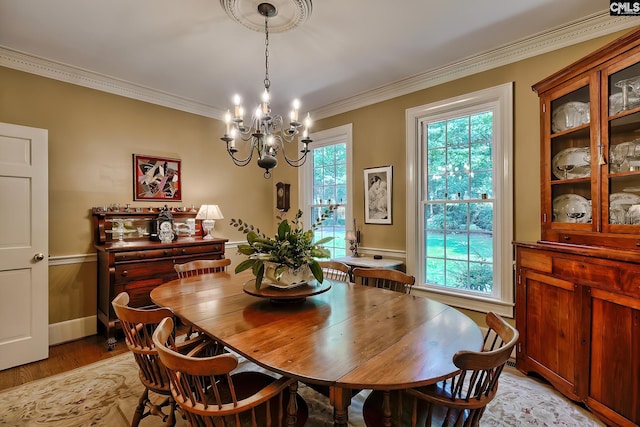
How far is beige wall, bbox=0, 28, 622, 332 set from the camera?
2713 mm

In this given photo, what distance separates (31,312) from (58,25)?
2.53 m

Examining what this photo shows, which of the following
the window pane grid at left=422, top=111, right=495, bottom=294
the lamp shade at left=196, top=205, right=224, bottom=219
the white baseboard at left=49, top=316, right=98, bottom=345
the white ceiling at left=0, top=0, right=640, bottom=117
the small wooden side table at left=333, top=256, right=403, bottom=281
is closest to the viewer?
the white ceiling at left=0, top=0, right=640, bottom=117

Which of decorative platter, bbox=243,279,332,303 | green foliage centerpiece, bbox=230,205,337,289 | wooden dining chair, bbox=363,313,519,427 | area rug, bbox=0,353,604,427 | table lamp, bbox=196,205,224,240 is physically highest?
table lamp, bbox=196,205,224,240

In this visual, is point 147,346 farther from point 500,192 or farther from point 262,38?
point 500,192

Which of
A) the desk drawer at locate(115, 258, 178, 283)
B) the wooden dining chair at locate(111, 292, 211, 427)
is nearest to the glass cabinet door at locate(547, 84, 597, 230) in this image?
the wooden dining chair at locate(111, 292, 211, 427)

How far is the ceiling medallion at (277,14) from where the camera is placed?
7.06 ft

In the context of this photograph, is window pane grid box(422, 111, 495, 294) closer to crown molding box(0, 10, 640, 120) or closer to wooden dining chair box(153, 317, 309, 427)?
crown molding box(0, 10, 640, 120)

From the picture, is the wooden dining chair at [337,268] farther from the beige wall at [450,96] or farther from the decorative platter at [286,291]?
the beige wall at [450,96]

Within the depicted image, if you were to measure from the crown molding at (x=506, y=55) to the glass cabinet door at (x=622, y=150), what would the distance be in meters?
0.77

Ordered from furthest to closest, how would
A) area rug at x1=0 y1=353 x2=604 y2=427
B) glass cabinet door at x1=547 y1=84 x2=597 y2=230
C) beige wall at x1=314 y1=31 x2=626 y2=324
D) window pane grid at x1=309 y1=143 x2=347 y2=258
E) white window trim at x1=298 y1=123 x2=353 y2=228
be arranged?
window pane grid at x1=309 y1=143 x2=347 y2=258 < white window trim at x1=298 y1=123 x2=353 y2=228 < beige wall at x1=314 y1=31 x2=626 y2=324 < glass cabinet door at x1=547 y1=84 x2=597 y2=230 < area rug at x1=0 y1=353 x2=604 y2=427

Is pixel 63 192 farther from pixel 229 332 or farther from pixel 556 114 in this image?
pixel 556 114

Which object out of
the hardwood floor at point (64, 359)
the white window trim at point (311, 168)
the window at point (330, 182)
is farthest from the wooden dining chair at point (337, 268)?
the hardwood floor at point (64, 359)

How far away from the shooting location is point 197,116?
4180 mm

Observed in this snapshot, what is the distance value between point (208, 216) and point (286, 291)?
8.10ft
